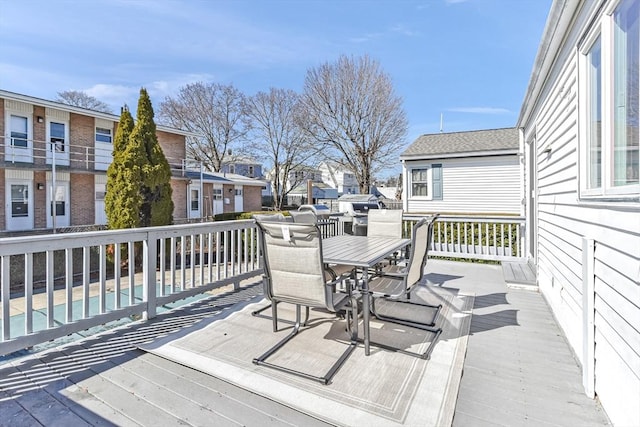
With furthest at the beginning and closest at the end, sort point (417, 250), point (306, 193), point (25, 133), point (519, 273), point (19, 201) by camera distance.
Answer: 1. point (306, 193)
2. point (25, 133)
3. point (19, 201)
4. point (519, 273)
5. point (417, 250)

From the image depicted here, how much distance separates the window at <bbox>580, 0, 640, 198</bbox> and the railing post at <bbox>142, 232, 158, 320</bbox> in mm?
3622

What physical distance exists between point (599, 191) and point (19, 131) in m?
17.0

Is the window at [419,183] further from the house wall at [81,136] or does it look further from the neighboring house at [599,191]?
the house wall at [81,136]

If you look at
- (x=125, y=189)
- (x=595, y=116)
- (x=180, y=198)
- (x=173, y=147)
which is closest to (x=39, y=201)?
(x=125, y=189)

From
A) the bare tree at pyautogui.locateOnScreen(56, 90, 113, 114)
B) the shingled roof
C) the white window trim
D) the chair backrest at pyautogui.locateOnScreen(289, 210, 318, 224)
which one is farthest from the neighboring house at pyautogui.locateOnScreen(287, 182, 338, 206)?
the chair backrest at pyautogui.locateOnScreen(289, 210, 318, 224)

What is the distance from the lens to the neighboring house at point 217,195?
18.6 m

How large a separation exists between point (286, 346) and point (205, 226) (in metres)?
1.95

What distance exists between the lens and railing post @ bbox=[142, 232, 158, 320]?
3.22 m

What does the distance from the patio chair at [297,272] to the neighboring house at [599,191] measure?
156 cm

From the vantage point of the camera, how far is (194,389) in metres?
2.09

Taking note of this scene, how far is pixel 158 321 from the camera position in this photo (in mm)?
3268

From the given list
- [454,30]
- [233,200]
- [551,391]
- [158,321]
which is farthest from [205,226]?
[233,200]

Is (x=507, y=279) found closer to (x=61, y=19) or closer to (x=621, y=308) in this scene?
(x=621, y=308)

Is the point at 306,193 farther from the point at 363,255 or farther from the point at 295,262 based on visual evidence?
the point at 295,262
